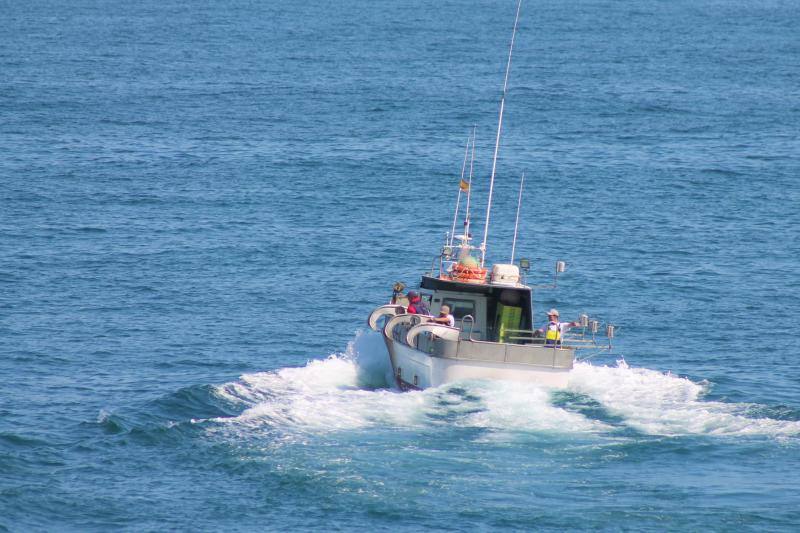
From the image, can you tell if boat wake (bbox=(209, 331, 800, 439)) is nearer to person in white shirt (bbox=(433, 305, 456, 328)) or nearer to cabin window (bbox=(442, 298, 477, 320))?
person in white shirt (bbox=(433, 305, 456, 328))

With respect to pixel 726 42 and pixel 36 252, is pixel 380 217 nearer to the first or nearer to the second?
pixel 36 252

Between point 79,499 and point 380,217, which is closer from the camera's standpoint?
point 79,499

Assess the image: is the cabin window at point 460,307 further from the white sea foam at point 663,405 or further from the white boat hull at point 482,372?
the white sea foam at point 663,405

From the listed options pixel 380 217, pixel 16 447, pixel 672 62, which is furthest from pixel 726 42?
pixel 16 447

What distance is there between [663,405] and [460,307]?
7.08 m

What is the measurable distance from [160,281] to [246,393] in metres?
17.0

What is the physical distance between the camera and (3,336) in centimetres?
4625

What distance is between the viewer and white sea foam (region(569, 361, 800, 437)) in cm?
3456

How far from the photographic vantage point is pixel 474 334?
40781mm

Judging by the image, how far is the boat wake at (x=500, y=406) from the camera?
34.7m

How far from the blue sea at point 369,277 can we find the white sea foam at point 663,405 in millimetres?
147

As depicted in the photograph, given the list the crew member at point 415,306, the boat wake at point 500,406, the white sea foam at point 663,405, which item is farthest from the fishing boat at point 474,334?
the white sea foam at point 663,405

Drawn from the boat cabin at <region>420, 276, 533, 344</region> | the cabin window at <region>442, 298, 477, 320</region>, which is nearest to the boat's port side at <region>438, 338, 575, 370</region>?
the boat cabin at <region>420, 276, 533, 344</region>

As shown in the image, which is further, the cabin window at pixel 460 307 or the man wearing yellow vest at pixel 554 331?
the cabin window at pixel 460 307
